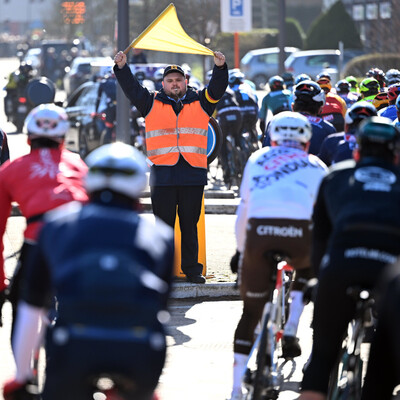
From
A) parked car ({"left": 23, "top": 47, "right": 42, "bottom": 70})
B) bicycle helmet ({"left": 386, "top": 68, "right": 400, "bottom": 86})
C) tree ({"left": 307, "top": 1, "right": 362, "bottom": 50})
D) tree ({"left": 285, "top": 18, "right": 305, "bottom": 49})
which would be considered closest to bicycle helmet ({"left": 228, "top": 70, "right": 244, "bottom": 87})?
bicycle helmet ({"left": 386, "top": 68, "right": 400, "bottom": 86})

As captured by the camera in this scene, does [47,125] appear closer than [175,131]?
Yes

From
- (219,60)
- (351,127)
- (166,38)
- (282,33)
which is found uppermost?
(282,33)

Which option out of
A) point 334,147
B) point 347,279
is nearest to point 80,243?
point 347,279

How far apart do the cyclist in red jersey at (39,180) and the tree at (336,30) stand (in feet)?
152

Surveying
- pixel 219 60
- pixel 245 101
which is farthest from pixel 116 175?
pixel 245 101

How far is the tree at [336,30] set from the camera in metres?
52.3

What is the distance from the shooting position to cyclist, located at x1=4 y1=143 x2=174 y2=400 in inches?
174

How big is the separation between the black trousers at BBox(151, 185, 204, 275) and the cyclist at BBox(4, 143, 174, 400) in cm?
588

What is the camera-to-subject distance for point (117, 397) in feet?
15.5

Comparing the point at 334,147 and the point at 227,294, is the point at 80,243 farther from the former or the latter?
the point at 227,294

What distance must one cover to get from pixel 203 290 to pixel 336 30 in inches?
1699

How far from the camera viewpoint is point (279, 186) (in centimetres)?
671

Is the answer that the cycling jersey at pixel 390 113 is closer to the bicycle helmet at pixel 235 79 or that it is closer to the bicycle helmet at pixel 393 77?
the bicycle helmet at pixel 393 77

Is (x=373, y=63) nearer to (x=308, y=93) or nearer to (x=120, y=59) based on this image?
(x=120, y=59)
